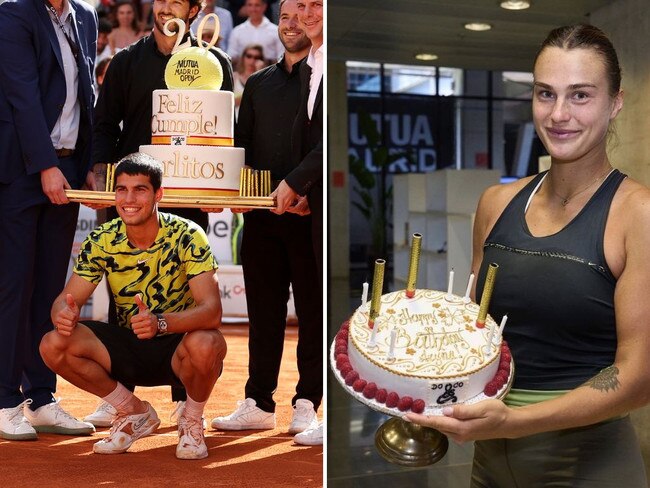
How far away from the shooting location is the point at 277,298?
8.73 feet

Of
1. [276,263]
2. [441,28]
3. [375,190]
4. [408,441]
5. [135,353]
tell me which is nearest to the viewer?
[408,441]

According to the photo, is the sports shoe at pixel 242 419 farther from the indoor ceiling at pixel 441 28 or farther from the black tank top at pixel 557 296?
the indoor ceiling at pixel 441 28

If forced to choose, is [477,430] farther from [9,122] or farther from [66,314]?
[9,122]

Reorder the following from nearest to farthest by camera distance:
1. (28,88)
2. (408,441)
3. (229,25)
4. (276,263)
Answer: (408,441)
(28,88)
(276,263)
(229,25)

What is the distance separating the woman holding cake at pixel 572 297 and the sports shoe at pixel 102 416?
4.54ft

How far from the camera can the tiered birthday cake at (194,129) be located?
239 cm

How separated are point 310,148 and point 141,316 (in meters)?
0.71

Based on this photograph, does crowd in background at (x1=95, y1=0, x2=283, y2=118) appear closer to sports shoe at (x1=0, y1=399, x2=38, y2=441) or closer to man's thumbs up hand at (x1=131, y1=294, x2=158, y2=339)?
man's thumbs up hand at (x1=131, y1=294, x2=158, y2=339)

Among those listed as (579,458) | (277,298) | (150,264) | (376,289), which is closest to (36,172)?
(150,264)

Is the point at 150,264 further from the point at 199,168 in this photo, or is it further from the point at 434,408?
the point at 434,408

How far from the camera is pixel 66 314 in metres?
2.24

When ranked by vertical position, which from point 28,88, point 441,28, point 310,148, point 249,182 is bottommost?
point 249,182

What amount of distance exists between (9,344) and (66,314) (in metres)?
0.19

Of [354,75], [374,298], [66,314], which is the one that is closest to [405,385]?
[374,298]
